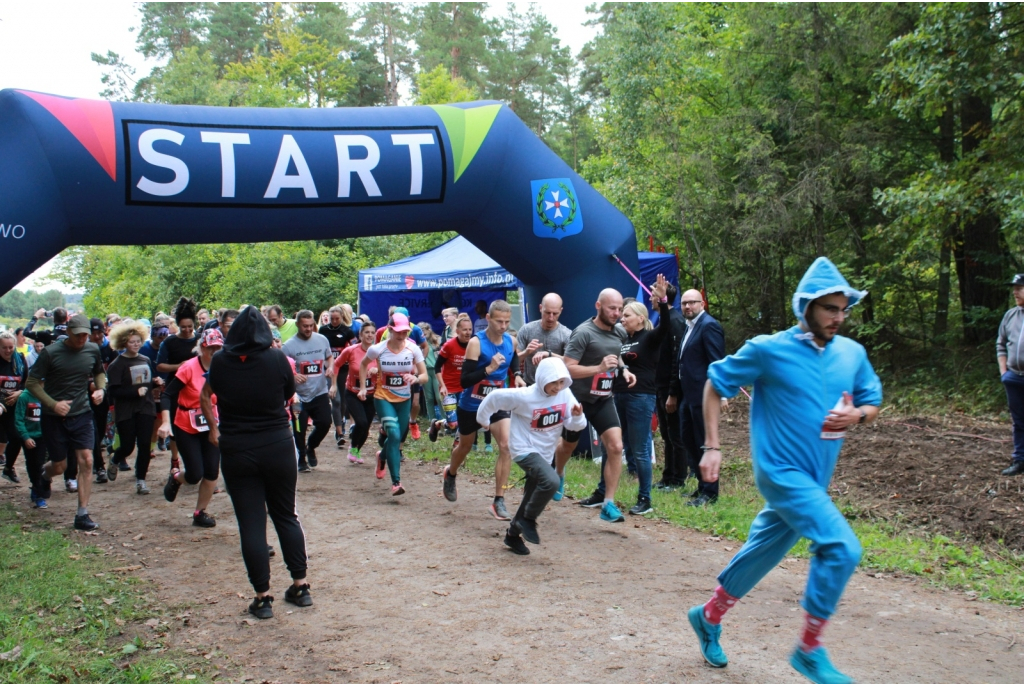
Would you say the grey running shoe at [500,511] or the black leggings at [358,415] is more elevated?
the black leggings at [358,415]

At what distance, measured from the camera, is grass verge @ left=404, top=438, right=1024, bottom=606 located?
6.02 meters

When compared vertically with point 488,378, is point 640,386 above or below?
below

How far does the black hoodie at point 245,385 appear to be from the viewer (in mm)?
5266

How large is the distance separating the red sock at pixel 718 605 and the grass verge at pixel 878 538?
2599 mm

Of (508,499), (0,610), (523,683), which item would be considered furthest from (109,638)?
(508,499)

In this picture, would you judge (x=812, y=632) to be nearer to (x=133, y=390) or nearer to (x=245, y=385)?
(x=245, y=385)

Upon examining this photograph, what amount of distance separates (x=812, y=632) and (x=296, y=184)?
6742mm

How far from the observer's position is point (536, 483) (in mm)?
6508

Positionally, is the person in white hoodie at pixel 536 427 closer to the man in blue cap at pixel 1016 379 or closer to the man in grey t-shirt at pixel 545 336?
the man in grey t-shirt at pixel 545 336

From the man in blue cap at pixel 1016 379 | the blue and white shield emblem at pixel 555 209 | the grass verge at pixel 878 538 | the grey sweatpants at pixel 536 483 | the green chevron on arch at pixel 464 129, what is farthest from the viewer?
the blue and white shield emblem at pixel 555 209

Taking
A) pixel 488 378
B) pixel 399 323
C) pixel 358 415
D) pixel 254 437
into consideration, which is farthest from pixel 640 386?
pixel 254 437

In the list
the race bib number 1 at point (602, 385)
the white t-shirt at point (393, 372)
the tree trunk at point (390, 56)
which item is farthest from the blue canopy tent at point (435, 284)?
the tree trunk at point (390, 56)

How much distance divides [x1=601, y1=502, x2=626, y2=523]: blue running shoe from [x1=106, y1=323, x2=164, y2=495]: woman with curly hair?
5239 millimetres

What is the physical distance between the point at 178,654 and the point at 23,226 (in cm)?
452
